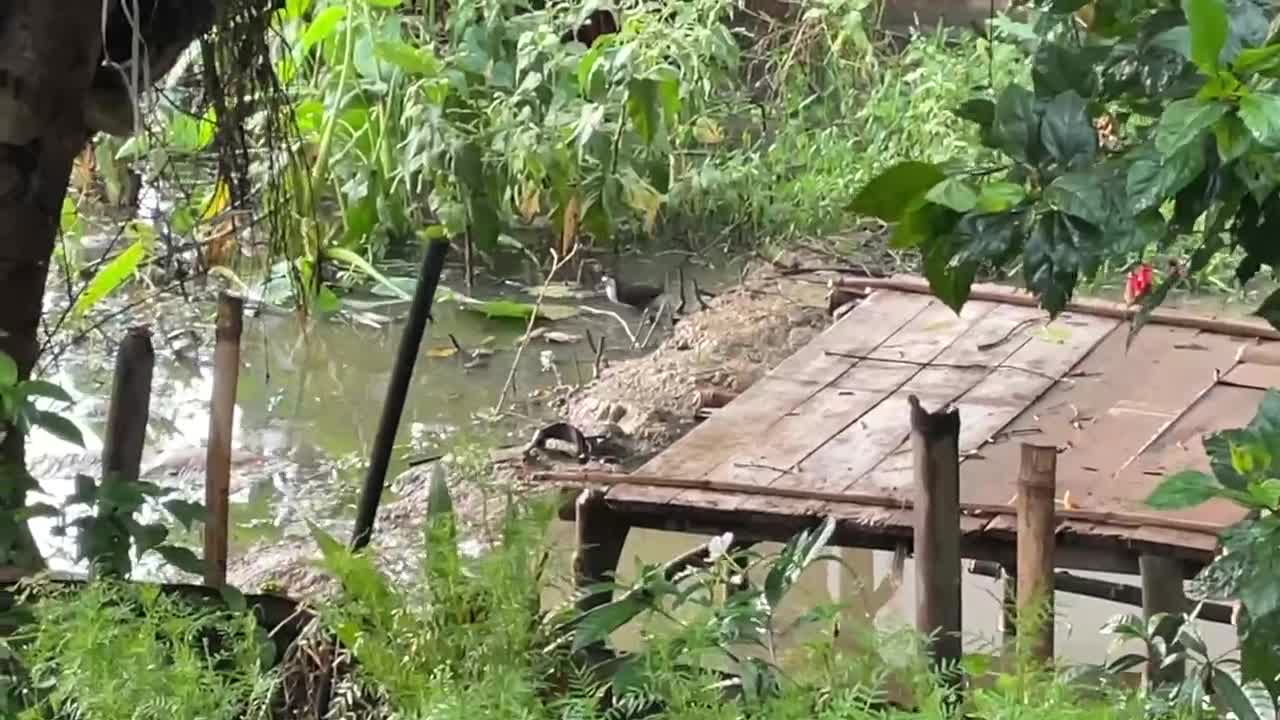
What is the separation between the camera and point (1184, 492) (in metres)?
1.27

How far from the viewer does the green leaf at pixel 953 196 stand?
49.4 inches

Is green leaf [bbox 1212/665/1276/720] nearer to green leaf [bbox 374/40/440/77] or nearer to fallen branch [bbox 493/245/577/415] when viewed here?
fallen branch [bbox 493/245/577/415]

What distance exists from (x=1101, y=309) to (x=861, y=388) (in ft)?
2.38

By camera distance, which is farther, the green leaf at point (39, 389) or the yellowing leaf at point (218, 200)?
the yellowing leaf at point (218, 200)

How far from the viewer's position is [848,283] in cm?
423

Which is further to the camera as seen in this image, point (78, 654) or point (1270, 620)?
point (78, 654)

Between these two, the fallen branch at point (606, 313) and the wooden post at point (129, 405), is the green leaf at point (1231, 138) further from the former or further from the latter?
the fallen branch at point (606, 313)

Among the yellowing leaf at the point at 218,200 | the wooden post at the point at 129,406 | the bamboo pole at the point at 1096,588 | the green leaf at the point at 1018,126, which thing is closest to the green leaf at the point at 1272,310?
the green leaf at the point at 1018,126

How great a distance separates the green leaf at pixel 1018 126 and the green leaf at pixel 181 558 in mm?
1069

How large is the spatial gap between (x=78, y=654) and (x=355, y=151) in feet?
13.6

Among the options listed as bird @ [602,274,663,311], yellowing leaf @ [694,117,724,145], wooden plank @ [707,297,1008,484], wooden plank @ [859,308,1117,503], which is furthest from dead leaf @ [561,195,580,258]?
wooden plank @ [859,308,1117,503]

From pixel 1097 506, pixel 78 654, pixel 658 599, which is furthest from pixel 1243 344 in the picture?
pixel 78 654

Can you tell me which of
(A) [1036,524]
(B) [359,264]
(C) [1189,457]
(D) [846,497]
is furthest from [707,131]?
(A) [1036,524]

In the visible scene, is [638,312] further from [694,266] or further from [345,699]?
[345,699]
